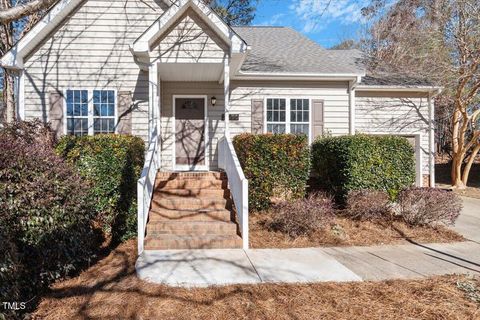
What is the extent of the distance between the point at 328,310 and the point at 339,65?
8806 mm

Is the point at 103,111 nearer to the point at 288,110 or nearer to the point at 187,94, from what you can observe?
the point at 187,94

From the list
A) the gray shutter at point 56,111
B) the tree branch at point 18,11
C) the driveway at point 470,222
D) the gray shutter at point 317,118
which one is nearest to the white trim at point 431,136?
the driveway at point 470,222

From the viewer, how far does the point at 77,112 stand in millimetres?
9109

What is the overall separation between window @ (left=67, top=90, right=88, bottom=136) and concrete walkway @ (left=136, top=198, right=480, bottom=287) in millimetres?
5440

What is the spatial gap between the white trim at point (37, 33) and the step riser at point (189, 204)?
584 cm

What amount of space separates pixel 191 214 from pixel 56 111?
5568 millimetres

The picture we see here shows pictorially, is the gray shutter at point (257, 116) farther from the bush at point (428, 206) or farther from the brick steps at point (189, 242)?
the brick steps at point (189, 242)

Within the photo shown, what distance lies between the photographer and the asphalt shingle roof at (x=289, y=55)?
1009 centimetres

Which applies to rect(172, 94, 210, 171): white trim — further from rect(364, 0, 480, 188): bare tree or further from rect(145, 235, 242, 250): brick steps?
rect(364, 0, 480, 188): bare tree

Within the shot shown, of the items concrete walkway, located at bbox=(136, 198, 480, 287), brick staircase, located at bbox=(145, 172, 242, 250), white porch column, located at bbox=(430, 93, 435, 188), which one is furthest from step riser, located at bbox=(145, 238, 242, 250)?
white porch column, located at bbox=(430, 93, 435, 188)

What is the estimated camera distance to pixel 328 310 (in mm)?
3400

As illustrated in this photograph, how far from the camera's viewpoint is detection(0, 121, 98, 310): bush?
12.9 feet

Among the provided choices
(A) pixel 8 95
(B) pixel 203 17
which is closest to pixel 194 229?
(B) pixel 203 17

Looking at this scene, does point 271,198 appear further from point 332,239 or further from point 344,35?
point 344,35
